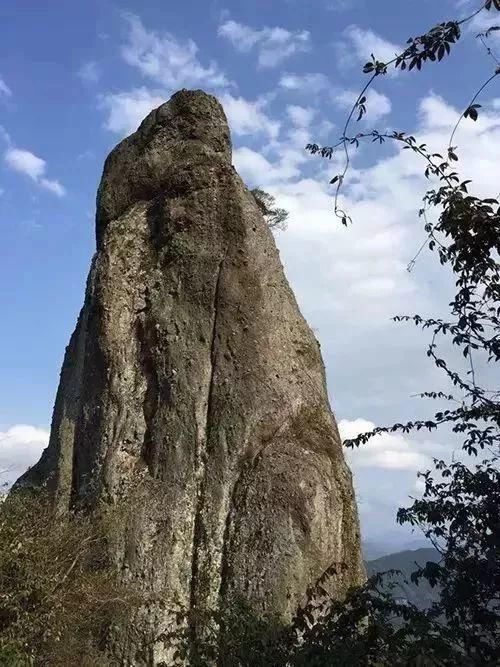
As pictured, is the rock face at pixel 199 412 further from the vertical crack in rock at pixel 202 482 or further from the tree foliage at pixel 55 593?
the tree foliage at pixel 55 593

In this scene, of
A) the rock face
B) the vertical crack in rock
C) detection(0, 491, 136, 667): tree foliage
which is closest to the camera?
detection(0, 491, 136, 667): tree foliage

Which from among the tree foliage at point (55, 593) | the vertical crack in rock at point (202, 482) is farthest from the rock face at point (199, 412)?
the tree foliage at point (55, 593)

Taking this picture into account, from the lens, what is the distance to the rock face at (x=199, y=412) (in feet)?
34.4

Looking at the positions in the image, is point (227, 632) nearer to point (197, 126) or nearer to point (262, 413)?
point (262, 413)

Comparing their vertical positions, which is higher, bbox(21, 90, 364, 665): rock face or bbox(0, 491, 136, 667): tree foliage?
bbox(21, 90, 364, 665): rock face

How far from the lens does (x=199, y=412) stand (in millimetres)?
11664

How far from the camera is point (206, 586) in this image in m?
10.5

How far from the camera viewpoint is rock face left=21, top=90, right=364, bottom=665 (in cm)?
1050

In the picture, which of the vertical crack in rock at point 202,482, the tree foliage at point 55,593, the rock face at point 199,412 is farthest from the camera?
the vertical crack in rock at point 202,482

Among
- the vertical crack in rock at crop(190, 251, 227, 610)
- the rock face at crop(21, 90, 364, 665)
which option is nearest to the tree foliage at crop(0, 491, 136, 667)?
the rock face at crop(21, 90, 364, 665)

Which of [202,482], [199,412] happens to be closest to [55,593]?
[202,482]

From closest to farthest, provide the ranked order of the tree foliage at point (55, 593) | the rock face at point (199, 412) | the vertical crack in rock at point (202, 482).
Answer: the tree foliage at point (55, 593) < the rock face at point (199, 412) < the vertical crack in rock at point (202, 482)

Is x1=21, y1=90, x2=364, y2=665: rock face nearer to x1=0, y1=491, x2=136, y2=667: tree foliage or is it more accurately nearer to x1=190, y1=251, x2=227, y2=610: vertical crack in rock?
x1=190, y1=251, x2=227, y2=610: vertical crack in rock

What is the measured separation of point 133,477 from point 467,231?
754 centimetres
